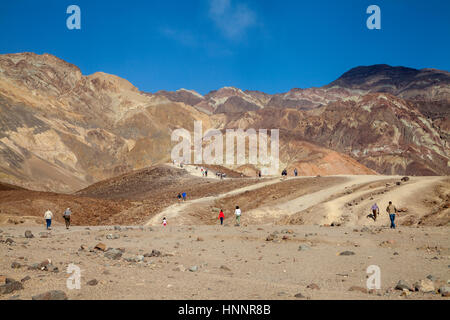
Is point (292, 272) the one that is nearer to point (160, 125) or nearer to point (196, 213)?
point (196, 213)

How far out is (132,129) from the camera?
130 metres

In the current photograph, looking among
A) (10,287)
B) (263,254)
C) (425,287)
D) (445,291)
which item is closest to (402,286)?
(425,287)

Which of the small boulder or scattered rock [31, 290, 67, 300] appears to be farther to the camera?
the small boulder

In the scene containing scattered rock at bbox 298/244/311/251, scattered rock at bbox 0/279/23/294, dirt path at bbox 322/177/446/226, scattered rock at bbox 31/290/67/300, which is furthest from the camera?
dirt path at bbox 322/177/446/226

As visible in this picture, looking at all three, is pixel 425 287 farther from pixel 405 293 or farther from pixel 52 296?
pixel 52 296

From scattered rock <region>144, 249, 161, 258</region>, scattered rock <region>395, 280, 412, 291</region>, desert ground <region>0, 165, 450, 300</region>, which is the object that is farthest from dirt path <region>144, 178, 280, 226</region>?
scattered rock <region>395, 280, 412, 291</region>

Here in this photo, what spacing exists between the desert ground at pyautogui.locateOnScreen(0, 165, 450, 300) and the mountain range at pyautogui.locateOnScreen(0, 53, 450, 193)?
180ft

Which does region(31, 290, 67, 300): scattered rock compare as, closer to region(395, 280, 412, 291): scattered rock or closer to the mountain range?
Result: region(395, 280, 412, 291): scattered rock

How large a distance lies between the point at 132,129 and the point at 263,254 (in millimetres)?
121219

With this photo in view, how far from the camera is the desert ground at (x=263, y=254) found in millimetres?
7785

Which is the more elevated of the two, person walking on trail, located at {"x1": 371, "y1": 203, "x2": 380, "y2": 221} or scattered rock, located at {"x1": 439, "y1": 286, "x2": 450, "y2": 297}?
person walking on trail, located at {"x1": 371, "y1": 203, "x2": 380, "y2": 221}

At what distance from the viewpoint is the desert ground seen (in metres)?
7.79

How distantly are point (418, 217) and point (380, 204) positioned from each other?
9.74 feet

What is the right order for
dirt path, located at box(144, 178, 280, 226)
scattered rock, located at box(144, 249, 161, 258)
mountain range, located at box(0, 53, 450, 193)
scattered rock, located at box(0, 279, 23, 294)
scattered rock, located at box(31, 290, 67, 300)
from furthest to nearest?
mountain range, located at box(0, 53, 450, 193) < dirt path, located at box(144, 178, 280, 226) < scattered rock, located at box(144, 249, 161, 258) < scattered rock, located at box(0, 279, 23, 294) < scattered rock, located at box(31, 290, 67, 300)
